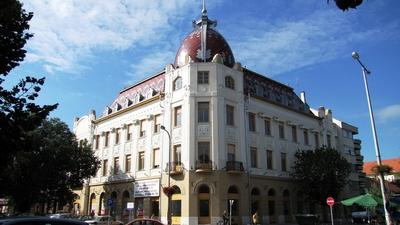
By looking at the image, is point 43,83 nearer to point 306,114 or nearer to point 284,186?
point 284,186

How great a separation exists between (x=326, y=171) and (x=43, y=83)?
105 ft

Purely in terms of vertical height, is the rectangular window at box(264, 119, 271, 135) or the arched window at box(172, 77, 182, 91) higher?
the arched window at box(172, 77, 182, 91)

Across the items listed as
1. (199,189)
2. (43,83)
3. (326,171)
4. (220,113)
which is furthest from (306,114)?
(43,83)

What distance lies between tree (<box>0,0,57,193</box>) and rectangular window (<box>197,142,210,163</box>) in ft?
71.1

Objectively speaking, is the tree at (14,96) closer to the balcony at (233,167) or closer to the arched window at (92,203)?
the balcony at (233,167)

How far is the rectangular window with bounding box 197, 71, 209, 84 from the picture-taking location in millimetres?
38903

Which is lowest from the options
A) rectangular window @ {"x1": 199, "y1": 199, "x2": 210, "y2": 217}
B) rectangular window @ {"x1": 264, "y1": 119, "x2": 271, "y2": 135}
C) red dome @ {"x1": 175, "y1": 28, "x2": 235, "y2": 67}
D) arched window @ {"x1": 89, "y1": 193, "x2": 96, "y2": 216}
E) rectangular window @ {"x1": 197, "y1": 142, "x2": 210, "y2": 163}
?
rectangular window @ {"x1": 199, "y1": 199, "x2": 210, "y2": 217}

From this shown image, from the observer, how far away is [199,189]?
36406mm

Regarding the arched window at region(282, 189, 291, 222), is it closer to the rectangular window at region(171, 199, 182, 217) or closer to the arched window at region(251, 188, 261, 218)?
the arched window at region(251, 188, 261, 218)

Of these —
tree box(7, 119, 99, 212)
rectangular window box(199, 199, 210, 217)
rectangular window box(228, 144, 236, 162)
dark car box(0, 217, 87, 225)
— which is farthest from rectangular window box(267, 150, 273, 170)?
dark car box(0, 217, 87, 225)

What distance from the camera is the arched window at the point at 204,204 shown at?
3562cm

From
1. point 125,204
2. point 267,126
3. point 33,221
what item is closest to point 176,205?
point 125,204

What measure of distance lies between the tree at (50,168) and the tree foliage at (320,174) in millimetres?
22093

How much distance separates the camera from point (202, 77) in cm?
3900
